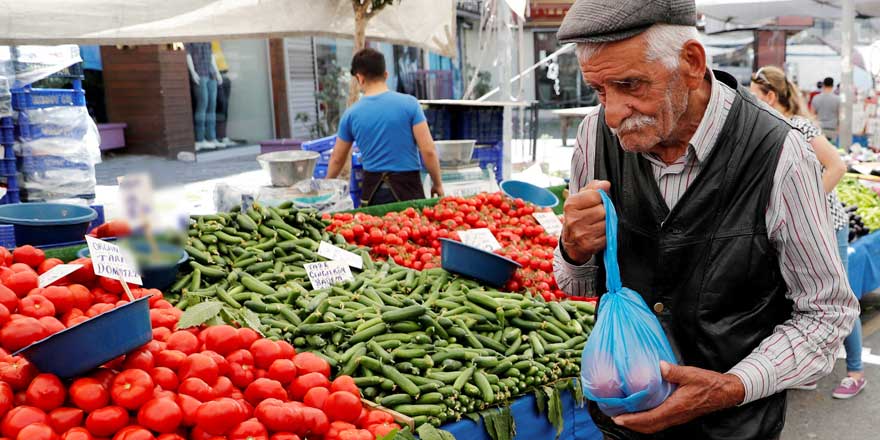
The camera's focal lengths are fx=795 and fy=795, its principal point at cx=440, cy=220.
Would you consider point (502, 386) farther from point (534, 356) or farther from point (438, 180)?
point (438, 180)

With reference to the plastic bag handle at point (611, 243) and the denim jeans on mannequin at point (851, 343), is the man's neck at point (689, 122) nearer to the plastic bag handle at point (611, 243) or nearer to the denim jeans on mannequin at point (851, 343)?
the plastic bag handle at point (611, 243)

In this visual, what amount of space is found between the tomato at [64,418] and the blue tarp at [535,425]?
1.23 m

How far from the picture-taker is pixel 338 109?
17.4m

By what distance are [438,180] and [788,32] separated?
17957mm

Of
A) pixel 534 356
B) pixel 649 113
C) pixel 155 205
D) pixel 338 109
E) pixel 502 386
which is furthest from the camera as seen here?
pixel 338 109

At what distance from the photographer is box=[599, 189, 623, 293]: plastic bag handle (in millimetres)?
1688

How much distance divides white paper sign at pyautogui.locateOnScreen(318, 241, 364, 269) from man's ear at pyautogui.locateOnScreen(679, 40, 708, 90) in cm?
285

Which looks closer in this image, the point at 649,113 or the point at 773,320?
the point at 649,113

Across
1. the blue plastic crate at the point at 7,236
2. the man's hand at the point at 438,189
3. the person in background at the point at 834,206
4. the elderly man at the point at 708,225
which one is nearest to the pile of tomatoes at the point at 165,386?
the blue plastic crate at the point at 7,236

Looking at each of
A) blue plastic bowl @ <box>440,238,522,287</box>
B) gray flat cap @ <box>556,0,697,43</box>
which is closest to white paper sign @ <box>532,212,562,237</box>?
blue plastic bowl @ <box>440,238,522,287</box>

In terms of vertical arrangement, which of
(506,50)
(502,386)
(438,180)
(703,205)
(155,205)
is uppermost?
(506,50)

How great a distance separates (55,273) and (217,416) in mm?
1040

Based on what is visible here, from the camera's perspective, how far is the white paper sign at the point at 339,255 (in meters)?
4.27

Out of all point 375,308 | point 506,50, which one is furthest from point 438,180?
point 375,308
